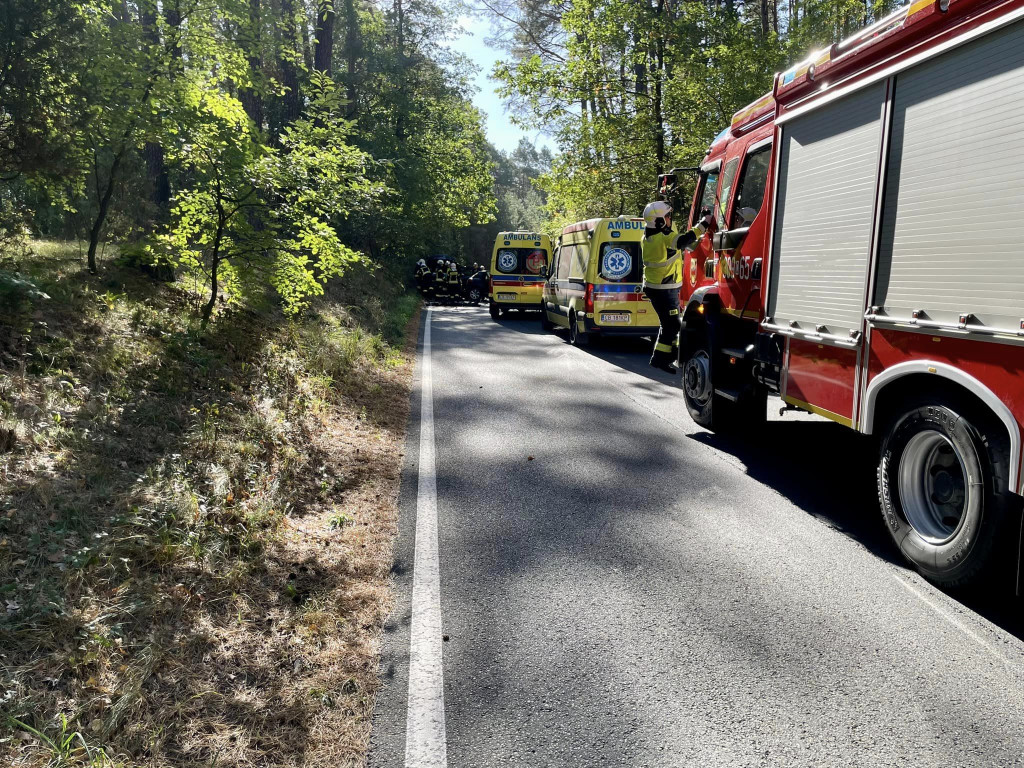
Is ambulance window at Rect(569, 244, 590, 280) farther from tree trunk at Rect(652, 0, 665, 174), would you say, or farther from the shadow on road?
the shadow on road

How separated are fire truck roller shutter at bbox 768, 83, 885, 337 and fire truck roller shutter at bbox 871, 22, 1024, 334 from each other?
25 cm

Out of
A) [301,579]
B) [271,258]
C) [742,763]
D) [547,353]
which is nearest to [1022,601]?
[742,763]

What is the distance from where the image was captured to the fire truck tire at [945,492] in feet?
11.6

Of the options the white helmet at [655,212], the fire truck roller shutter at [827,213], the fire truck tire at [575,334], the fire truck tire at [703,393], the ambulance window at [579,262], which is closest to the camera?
the fire truck roller shutter at [827,213]

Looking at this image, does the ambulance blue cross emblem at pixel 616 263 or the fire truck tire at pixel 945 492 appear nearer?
the fire truck tire at pixel 945 492

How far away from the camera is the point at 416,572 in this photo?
4.18 meters

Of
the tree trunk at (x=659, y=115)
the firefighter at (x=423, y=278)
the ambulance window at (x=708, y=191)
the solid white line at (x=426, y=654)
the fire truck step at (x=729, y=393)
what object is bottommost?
the solid white line at (x=426, y=654)

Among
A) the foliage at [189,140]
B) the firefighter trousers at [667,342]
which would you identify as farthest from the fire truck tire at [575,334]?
the foliage at [189,140]

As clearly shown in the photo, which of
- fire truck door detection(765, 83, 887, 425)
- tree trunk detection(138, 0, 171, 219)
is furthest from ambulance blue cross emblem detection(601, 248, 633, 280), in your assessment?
tree trunk detection(138, 0, 171, 219)

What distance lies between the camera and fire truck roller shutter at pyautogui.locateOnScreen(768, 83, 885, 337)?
4665 mm

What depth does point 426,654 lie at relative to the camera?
330 centimetres

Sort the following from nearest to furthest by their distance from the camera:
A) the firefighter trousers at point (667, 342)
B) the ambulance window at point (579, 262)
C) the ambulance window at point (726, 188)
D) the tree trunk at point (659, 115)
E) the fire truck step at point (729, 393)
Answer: the fire truck step at point (729, 393)
the ambulance window at point (726, 188)
the firefighter trousers at point (667, 342)
the ambulance window at point (579, 262)
the tree trunk at point (659, 115)

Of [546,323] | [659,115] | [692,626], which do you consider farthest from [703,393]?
[659,115]

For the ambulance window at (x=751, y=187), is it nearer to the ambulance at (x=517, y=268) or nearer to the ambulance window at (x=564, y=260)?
the ambulance window at (x=564, y=260)
